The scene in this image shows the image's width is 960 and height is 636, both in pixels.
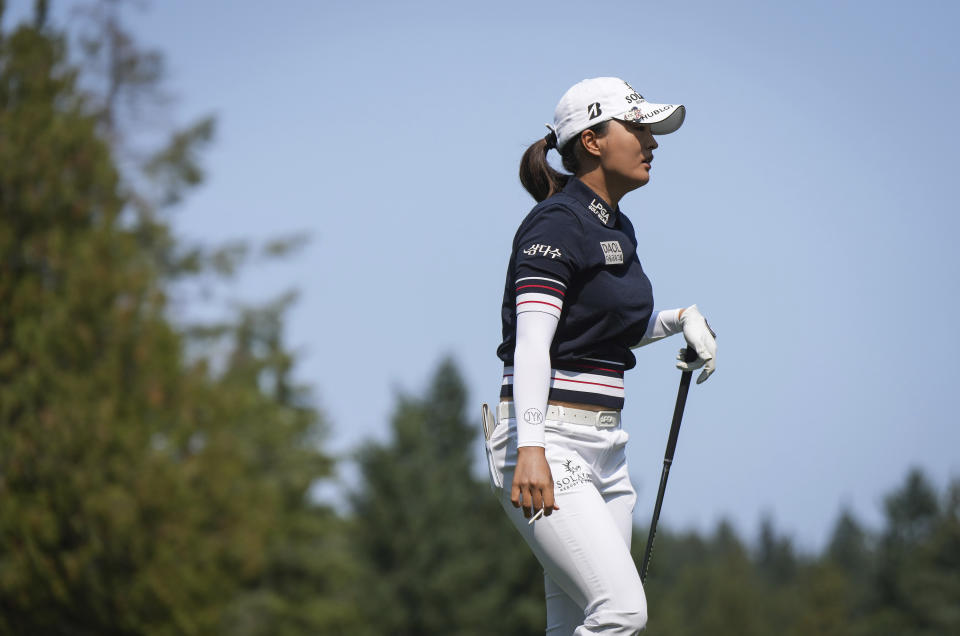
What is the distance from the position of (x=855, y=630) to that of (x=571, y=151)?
3193 inches

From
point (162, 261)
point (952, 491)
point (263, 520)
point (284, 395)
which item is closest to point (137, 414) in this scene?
point (263, 520)

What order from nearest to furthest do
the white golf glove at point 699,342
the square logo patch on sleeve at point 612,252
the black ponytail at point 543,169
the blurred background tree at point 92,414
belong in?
the square logo patch on sleeve at point 612,252 → the white golf glove at point 699,342 → the black ponytail at point 543,169 → the blurred background tree at point 92,414

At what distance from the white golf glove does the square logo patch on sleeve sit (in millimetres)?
487

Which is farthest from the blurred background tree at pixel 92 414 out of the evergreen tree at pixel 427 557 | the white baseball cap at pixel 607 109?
the white baseball cap at pixel 607 109

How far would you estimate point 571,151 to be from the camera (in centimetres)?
516

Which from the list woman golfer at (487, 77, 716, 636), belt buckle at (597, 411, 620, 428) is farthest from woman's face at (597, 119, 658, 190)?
belt buckle at (597, 411, 620, 428)

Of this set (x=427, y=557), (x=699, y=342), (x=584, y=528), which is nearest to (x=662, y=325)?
(x=699, y=342)

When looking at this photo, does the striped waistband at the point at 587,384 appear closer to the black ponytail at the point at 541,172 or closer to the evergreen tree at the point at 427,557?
the black ponytail at the point at 541,172

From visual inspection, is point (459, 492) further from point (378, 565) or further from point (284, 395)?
point (284, 395)

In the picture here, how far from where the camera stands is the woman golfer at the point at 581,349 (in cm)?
434

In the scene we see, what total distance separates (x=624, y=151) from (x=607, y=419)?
113 centimetres

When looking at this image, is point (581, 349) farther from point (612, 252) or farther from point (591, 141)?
point (591, 141)

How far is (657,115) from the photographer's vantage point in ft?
16.1

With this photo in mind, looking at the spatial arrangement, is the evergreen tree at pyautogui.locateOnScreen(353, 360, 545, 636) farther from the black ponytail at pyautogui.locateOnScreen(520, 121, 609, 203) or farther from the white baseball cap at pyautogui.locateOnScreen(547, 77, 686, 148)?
the white baseball cap at pyautogui.locateOnScreen(547, 77, 686, 148)
